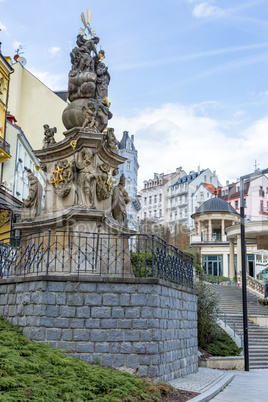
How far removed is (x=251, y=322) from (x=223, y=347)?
5.99 meters

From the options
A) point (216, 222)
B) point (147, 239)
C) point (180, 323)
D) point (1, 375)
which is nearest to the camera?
point (1, 375)

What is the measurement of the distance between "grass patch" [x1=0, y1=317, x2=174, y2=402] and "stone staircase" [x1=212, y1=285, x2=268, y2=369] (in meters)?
9.28

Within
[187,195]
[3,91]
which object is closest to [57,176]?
[3,91]

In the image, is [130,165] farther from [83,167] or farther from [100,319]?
[100,319]

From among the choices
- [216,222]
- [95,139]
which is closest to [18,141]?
[95,139]

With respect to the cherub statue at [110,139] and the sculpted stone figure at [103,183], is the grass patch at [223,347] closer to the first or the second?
the sculpted stone figure at [103,183]

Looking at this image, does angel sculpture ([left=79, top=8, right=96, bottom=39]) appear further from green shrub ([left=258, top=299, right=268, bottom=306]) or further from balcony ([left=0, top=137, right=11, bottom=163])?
green shrub ([left=258, top=299, right=268, bottom=306])

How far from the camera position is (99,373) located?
8.81 meters

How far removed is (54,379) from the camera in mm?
7820

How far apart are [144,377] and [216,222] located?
50662mm

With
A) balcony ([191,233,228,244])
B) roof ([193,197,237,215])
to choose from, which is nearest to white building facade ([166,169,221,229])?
roof ([193,197,237,215])

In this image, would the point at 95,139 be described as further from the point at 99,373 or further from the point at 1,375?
the point at 1,375

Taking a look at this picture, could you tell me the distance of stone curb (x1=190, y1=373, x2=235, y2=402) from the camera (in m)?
9.56

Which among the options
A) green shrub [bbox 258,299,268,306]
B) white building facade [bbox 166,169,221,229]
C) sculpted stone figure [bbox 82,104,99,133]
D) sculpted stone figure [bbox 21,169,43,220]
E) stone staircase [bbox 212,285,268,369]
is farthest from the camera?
white building facade [bbox 166,169,221,229]
